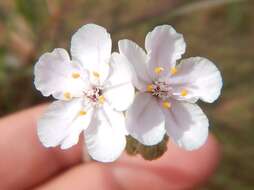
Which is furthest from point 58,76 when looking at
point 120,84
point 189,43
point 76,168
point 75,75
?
point 189,43

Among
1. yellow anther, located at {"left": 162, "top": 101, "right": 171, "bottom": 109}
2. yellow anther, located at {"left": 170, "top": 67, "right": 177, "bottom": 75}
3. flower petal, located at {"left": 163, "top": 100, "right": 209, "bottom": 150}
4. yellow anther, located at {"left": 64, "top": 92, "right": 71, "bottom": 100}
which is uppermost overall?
yellow anther, located at {"left": 64, "top": 92, "right": 71, "bottom": 100}

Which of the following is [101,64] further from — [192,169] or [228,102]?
[228,102]

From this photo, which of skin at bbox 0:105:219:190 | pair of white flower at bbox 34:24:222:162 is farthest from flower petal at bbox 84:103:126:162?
skin at bbox 0:105:219:190

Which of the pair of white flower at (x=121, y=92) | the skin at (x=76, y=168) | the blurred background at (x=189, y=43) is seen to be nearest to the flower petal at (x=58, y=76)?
the pair of white flower at (x=121, y=92)

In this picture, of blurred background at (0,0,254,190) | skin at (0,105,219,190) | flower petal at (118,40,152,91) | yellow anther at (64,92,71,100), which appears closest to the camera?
flower petal at (118,40,152,91)

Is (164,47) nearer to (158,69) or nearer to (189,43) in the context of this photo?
(158,69)

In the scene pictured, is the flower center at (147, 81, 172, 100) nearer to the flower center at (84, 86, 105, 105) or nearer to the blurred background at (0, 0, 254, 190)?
the flower center at (84, 86, 105, 105)

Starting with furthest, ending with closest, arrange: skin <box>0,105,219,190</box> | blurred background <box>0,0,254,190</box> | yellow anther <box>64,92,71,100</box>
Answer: blurred background <box>0,0,254,190</box>, skin <box>0,105,219,190</box>, yellow anther <box>64,92,71,100</box>
